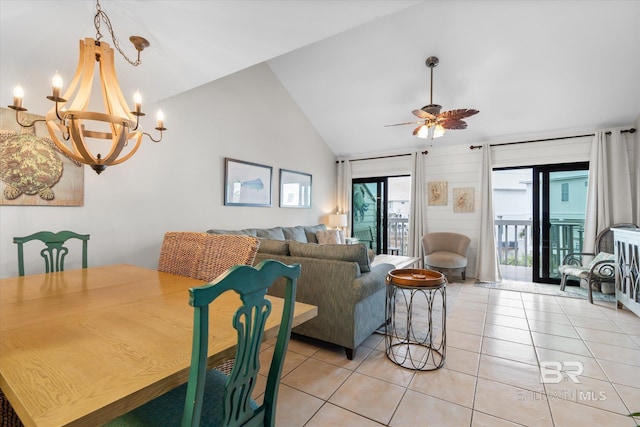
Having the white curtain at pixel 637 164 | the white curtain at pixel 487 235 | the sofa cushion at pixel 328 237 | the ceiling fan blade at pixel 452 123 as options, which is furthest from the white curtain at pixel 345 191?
the white curtain at pixel 637 164

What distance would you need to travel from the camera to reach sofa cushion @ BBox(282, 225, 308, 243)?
467cm

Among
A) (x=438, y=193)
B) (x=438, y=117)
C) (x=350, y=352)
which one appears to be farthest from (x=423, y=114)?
(x=350, y=352)

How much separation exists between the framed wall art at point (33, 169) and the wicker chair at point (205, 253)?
4.11 feet

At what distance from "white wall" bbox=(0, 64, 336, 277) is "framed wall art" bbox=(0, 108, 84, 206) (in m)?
0.08

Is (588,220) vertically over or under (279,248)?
over

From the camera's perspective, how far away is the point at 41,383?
0.75m

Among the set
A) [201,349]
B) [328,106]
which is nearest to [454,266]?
[328,106]

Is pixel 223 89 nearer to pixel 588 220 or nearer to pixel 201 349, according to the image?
pixel 201 349

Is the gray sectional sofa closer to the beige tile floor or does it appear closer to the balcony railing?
the beige tile floor

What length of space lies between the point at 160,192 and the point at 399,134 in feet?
13.6

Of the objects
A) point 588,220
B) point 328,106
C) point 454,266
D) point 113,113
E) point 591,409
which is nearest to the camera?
point 113,113

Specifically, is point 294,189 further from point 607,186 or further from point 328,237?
point 607,186

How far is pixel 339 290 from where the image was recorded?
2381mm

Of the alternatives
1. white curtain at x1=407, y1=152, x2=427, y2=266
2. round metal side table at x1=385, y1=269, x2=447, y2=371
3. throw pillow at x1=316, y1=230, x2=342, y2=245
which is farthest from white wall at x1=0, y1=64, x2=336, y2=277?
round metal side table at x1=385, y1=269, x2=447, y2=371
